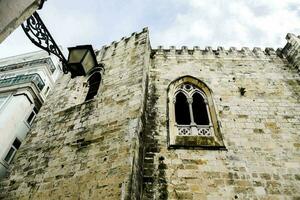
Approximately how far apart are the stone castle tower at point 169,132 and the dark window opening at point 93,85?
0.16 meters

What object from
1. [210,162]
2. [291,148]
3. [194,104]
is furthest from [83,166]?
[291,148]

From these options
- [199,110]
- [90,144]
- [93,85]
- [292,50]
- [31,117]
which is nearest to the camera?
[90,144]

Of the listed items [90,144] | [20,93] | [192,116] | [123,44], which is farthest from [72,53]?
[20,93]

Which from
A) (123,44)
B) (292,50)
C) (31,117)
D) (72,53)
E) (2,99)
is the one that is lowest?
(72,53)

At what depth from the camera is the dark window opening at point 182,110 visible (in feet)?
26.0

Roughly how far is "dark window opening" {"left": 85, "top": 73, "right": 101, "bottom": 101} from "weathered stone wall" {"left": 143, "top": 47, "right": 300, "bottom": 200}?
1.79 m

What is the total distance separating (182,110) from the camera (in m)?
8.19

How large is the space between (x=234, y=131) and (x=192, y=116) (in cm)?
117

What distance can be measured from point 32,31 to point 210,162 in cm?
466

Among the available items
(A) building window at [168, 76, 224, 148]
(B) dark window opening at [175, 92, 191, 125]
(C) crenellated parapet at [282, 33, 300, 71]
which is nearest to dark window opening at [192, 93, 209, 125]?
(A) building window at [168, 76, 224, 148]

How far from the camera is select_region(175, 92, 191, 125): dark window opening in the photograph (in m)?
7.92

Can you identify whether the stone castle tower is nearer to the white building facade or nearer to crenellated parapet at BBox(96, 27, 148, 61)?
crenellated parapet at BBox(96, 27, 148, 61)

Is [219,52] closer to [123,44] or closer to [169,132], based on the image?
[123,44]

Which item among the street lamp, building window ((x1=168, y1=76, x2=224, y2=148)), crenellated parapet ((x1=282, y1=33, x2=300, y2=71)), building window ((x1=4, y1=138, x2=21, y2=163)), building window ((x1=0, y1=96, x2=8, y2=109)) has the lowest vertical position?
the street lamp
